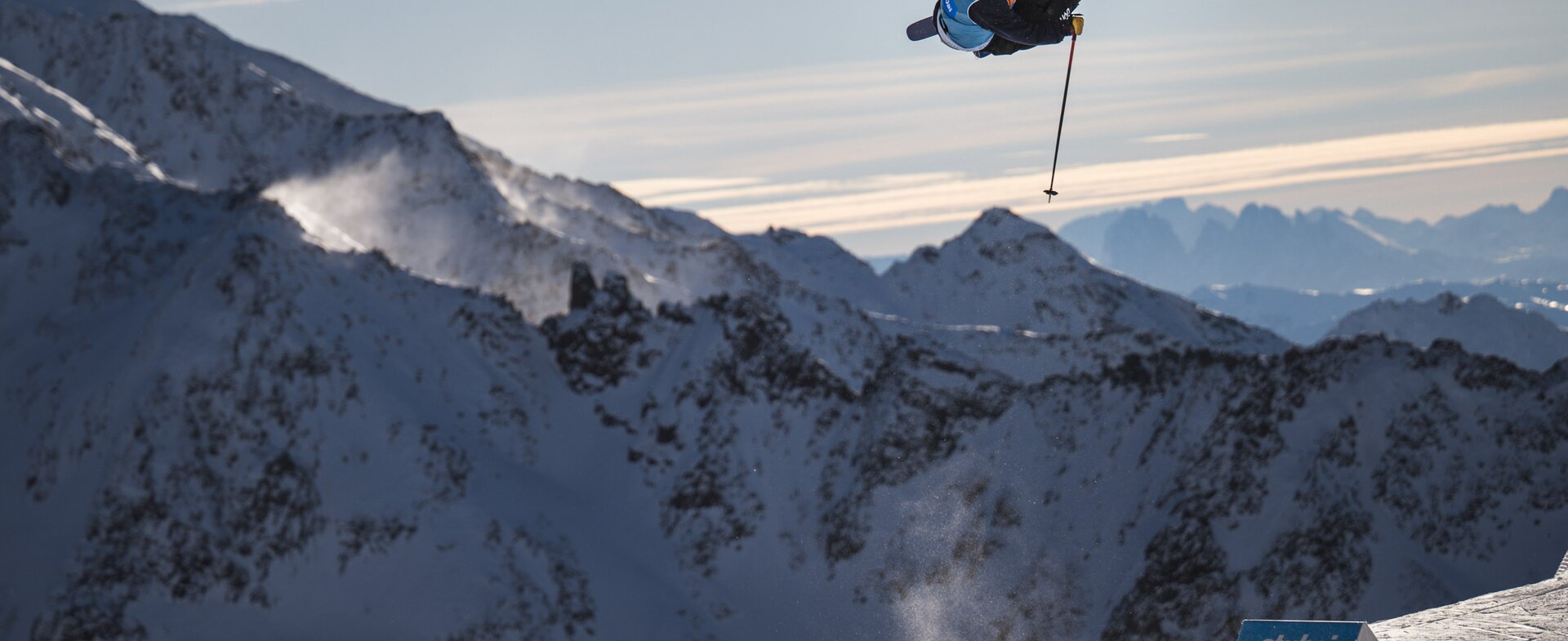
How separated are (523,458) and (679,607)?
32.7m

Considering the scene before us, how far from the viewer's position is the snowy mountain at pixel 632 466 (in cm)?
12312

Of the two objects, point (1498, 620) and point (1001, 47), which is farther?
point (1001, 47)

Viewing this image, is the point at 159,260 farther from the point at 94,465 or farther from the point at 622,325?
the point at 622,325

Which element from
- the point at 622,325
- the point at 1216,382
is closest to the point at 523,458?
the point at 622,325

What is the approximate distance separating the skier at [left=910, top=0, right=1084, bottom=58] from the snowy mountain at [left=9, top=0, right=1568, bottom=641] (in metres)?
88.2

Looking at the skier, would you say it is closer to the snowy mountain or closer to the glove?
the glove

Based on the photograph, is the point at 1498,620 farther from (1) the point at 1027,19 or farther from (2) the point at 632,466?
(2) the point at 632,466

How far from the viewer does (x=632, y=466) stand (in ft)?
586

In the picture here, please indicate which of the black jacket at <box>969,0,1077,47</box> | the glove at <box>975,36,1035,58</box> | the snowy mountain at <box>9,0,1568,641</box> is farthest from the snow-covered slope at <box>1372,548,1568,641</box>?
the snowy mountain at <box>9,0,1568,641</box>

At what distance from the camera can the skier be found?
34.7 meters

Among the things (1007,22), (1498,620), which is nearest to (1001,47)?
(1007,22)

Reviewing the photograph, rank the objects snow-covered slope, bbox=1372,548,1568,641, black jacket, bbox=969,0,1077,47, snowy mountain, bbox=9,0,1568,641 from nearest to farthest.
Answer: black jacket, bbox=969,0,1077,47
snow-covered slope, bbox=1372,548,1568,641
snowy mountain, bbox=9,0,1568,641

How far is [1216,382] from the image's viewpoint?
139625mm

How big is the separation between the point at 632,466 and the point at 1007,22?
149 meters
